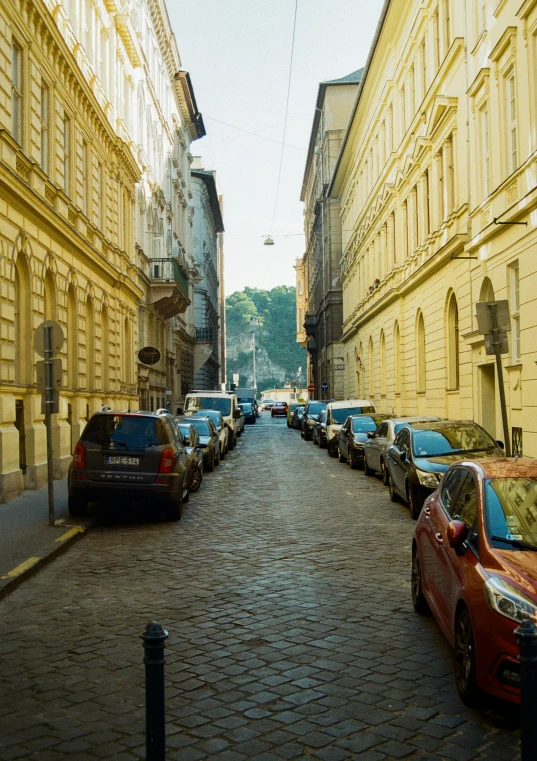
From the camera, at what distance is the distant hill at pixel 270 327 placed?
186m

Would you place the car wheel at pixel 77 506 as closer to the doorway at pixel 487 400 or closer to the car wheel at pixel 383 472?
the car wheel at pixel 383 472

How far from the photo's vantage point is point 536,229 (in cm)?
1628

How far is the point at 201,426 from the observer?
76.5 ft

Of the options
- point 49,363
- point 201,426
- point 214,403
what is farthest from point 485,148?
point 214,403

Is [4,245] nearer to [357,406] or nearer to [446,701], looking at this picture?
[446,701]

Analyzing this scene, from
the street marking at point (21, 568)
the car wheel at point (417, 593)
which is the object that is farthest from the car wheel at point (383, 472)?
the car wheel at point (417, 593)

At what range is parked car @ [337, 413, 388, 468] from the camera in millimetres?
22547

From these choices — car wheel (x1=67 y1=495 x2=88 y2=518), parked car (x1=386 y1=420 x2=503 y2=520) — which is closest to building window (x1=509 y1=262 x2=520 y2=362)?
parked car (x1=386 y1=420 x2=503 y2=520)

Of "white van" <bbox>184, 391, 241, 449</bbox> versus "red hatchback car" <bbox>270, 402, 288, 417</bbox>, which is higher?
"white van" <bbox>184, 391, 241, 449</bbox>

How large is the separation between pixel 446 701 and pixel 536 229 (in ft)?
41.9

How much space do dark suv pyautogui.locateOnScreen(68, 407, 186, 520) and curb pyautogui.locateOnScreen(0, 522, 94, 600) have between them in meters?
0.57

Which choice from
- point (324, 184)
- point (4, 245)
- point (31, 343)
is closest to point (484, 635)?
point (4, 245)

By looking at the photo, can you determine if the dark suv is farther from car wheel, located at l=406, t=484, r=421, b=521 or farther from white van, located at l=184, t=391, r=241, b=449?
white van, located at l=184, t=391, r=241, b=449

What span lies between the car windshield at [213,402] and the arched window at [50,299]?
13898mm
